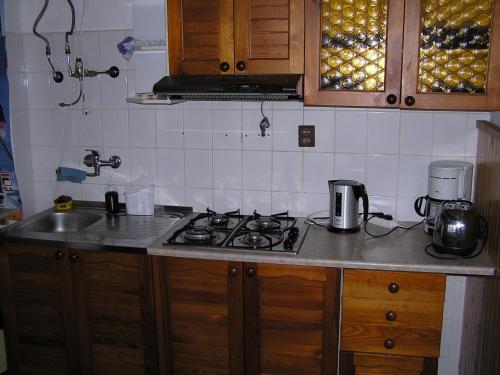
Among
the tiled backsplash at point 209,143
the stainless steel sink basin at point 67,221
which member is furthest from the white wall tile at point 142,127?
the stainless steel sink basin at point 67,221

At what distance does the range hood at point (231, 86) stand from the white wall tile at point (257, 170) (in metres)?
0.40

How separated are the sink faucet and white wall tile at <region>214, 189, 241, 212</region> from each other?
0.59 meters

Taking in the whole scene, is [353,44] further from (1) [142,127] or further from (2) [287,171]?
(1) [142,127]

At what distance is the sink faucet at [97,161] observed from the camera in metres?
2.89

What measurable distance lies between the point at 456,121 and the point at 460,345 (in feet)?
3.75

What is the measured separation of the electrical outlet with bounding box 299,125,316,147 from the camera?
264cm

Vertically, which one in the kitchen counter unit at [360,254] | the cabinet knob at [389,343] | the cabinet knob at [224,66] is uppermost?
the cabinet knob at [224,66]

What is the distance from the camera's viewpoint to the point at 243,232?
2496 mm

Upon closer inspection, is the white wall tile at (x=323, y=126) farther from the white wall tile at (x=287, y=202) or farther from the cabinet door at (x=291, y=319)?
the cabinet door at (x=291, y=319)

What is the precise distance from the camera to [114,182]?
295 centimetres

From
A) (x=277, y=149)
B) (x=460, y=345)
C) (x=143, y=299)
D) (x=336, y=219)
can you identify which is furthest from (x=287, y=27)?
(x=460, y=345)

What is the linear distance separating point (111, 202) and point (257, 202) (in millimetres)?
799

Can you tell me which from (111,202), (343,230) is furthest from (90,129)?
(343,230)

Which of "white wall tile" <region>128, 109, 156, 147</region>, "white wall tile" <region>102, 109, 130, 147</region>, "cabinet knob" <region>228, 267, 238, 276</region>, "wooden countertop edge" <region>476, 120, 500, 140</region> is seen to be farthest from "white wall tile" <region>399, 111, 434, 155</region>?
"white wall tile" <region>102, 109, 130, 147</region>
